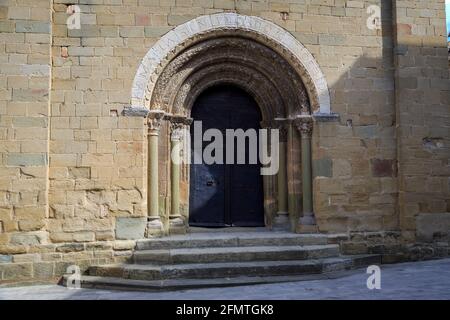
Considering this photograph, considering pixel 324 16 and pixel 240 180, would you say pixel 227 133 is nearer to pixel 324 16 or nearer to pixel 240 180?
pixel 240 180

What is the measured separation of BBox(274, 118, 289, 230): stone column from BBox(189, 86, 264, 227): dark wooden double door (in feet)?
1.13

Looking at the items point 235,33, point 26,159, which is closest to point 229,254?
point 26,159

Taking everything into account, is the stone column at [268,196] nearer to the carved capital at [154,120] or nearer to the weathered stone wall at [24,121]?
the carved capital at [154,120]

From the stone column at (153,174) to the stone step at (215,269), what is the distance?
0.70 metres

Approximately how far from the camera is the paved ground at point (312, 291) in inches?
171

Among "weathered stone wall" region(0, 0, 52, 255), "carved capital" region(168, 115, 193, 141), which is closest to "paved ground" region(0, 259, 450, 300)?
"weathered stone wall" region(0, 0, 52, 255)

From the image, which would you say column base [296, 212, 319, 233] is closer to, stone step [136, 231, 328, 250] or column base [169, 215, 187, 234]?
stone step [136, 231, 328, 250]

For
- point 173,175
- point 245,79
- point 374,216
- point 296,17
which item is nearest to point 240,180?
point 173,175

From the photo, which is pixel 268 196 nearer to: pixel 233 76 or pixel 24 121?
pixel 233 76

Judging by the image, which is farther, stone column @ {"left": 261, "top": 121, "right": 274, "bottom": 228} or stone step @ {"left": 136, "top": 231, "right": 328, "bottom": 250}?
stone column @ {"left": 261, "top": 121, "right": 274, "bottom": 228}

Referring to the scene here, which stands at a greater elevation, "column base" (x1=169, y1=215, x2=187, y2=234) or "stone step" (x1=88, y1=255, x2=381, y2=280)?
"column base" (x1=169, y1=215, x2=187, y2=234)

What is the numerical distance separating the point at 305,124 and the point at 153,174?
2.42 metres

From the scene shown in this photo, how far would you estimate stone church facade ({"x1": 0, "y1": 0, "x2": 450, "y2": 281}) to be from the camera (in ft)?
18.4

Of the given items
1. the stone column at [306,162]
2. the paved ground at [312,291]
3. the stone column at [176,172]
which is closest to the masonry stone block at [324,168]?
the stone column at [306,162]
